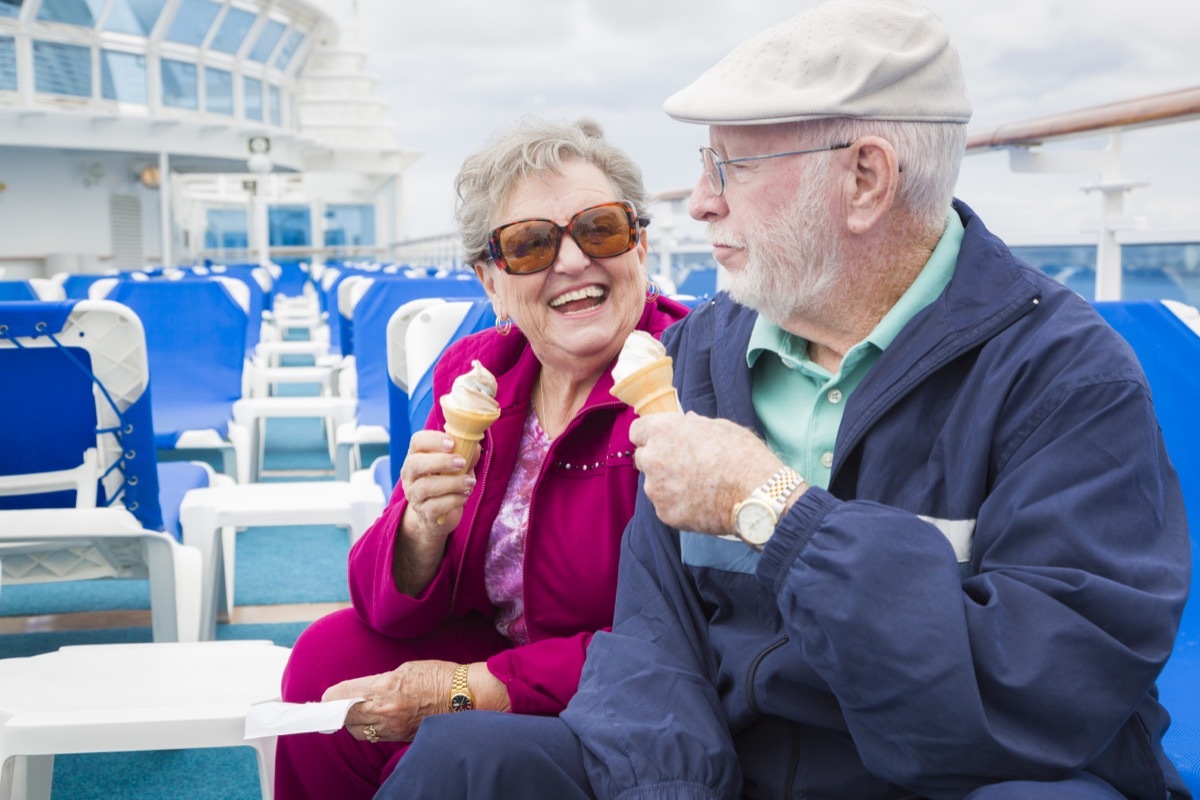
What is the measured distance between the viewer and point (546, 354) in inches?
79.7

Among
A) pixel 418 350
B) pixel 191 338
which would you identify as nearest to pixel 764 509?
pixel 418 350

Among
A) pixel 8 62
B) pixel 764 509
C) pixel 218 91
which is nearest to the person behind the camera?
pixel 764 509

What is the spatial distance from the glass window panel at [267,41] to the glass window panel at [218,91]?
190cm

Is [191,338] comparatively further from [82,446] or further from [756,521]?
[756,521]

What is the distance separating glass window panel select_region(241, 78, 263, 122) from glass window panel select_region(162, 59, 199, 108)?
8.33 feet

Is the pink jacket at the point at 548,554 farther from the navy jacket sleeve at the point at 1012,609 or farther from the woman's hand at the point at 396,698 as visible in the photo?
the navy jacket sleeve at the point at 1012,609

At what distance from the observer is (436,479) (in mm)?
1778

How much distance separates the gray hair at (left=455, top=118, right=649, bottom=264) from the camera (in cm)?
199

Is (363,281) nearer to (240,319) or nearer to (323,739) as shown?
(240,319)

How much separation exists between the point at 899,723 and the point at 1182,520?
0.41m

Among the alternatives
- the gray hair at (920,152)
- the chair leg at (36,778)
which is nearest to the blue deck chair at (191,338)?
the chair leg at (36,778)

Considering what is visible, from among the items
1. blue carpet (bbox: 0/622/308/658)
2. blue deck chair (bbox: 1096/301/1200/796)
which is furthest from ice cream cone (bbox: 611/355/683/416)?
blue carpet (bbox: 0/622/308/658)

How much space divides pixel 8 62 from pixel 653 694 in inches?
1019

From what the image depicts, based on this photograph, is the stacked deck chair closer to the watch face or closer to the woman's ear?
the woman's ear
